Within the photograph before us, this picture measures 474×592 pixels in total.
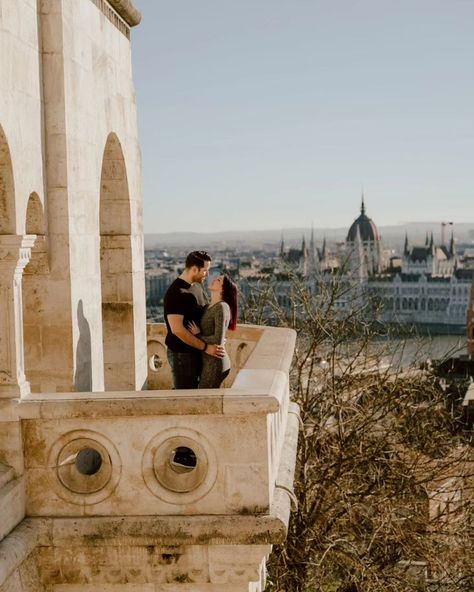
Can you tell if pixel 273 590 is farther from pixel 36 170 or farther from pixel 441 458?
pixel 36 170

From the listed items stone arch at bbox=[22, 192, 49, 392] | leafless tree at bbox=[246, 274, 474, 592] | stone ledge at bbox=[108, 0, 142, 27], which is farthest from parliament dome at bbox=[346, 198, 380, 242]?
stone arch at bbox=[22, 192, 49, 392]

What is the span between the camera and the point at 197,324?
5883 mm

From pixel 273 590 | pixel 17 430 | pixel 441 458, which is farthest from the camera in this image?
pixel 441 458

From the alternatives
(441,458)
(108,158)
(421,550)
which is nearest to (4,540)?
(108,158)

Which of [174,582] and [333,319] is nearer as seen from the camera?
[174,582]

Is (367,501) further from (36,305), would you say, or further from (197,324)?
(36,305)

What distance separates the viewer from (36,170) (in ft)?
16.9

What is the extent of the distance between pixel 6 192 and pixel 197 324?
65.1 inches

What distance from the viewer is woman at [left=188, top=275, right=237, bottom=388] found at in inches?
221

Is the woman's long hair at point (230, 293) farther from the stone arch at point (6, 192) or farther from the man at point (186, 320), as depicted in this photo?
the stone arch at point (6, 192)

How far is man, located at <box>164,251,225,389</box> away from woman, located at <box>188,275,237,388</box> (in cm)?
5

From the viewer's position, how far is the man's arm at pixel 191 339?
223 inches

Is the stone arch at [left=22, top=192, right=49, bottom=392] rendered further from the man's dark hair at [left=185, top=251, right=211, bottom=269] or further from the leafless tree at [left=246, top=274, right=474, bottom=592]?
the leafless tree at [left=246, top=274, right=474, bottom=592]

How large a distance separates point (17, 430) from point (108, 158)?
3.21 metres
